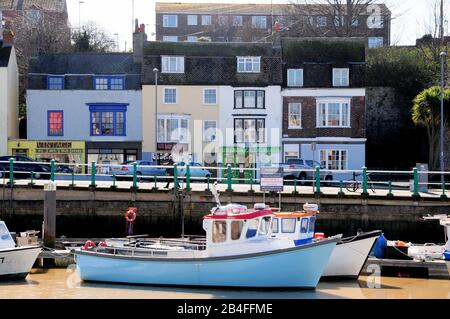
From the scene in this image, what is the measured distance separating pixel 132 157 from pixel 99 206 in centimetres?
1825

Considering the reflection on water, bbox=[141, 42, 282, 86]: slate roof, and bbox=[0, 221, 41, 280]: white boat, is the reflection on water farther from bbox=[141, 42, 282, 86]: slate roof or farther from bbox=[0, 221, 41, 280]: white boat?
bbox=[141, 42, 282, 86]: slate roof

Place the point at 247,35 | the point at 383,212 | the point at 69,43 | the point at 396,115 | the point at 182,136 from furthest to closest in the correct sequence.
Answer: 1. the point at 247,35
2. the point at 69,43
3. the point at 396,115
4. the point at 182,136
5. the point at 383,212

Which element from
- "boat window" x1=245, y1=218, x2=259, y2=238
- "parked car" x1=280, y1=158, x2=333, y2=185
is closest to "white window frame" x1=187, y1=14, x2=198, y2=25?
"parked car" x1=280, y1=158, x2=333, y2=185

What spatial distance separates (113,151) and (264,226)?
28345 millimetres

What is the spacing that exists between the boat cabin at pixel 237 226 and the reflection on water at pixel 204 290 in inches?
49.4

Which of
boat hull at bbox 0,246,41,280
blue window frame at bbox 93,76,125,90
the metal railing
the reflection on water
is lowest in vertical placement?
the reflection on water

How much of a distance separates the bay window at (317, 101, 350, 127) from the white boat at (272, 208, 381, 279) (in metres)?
26.3

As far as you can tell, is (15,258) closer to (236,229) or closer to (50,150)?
(236,229)

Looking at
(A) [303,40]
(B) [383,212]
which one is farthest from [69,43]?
(B) [383,212]

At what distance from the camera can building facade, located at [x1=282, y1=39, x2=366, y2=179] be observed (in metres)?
50.9

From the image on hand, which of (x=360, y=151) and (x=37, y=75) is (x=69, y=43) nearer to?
(x=37, y=75)

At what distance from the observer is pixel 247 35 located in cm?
7506

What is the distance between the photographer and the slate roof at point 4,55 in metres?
49.8

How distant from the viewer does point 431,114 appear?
49.6 m
